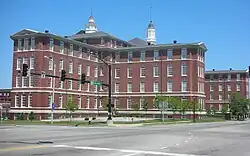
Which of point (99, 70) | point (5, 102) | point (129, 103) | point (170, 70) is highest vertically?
point (99, 70)

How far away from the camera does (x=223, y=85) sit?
130875 millimetres

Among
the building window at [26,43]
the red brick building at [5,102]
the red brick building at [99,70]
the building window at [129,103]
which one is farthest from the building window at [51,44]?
the building window at [129,103]

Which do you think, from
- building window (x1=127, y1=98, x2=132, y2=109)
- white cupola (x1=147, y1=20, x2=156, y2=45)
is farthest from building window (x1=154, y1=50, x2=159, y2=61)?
white cupola (x1=147, y1=20, x2=156, y2=45)

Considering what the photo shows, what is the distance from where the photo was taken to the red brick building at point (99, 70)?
76.5 metres

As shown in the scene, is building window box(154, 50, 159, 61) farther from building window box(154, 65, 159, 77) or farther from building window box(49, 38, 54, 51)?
building window box(49, 38, 54, 51)

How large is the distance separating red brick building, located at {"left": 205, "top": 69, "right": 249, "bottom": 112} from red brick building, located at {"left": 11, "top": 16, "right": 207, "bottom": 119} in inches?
1484

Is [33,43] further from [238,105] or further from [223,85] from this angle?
[223,85]

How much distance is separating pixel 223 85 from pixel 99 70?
52.4 meters

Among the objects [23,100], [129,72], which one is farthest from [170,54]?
[23,100]

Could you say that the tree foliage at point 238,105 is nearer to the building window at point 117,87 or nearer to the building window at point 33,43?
the building window at point 117,87

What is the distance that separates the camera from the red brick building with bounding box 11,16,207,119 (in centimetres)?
7650

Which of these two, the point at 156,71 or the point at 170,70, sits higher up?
the point at 170,70

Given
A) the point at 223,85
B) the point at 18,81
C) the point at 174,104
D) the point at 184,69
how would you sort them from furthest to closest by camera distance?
the point at 223,85
the point at 184,69
the point at 18,81
the point at 174,104

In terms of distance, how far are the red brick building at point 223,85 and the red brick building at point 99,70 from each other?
3770cm
